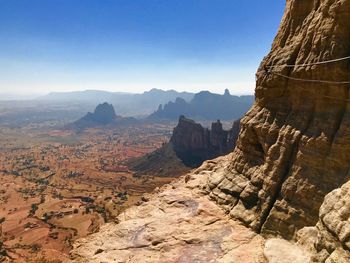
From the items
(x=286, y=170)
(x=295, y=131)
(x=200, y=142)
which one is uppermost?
(x=295, y=131)

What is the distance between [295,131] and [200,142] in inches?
3846

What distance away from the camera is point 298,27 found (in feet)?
76.3

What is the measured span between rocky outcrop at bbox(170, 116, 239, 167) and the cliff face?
81295mm

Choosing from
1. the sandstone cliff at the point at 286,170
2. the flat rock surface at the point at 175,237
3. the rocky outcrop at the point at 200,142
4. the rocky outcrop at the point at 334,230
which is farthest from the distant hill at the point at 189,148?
the rocky outcrop at the point at 334,230

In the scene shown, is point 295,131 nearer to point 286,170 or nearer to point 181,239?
point 286,170

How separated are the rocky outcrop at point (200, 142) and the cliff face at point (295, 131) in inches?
3201

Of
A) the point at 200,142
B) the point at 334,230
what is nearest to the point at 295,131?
the point at 334,230

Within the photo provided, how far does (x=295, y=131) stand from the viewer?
69.8ft

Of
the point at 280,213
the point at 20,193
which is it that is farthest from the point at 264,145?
the point at 20,193

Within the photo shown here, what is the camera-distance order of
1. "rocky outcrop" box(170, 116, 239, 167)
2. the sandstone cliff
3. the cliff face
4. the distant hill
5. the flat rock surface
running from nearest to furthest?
the sandstone cliff, the cliff face, the flat rock surface, "rocky outcrop" box(170, 116, 239, 167), the distant hill

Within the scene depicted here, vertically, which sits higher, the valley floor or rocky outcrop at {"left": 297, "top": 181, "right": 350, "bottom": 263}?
rocky outcrop at {"left": 297, "top": 181, "right": 350, "bottom": 263}

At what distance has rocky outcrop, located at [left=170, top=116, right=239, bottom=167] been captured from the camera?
11161cm

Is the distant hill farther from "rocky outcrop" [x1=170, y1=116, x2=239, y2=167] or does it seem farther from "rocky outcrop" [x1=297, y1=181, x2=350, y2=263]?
"rocky outcrop" [x1=297, y1=181, x2=350, y2=263]

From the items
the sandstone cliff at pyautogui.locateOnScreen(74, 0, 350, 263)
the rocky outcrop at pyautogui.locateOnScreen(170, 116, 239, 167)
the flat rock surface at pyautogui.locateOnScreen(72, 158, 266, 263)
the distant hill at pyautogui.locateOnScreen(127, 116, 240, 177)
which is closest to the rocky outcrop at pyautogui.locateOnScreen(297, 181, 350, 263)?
the sandstone cliff at pyautogui.locateOnScreen(74, 0, 350, 263)
